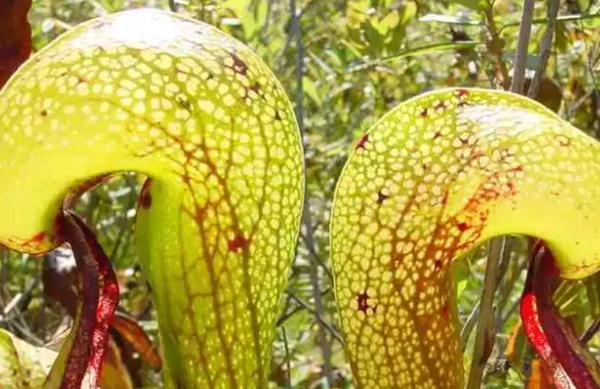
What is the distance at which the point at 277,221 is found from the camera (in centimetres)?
89

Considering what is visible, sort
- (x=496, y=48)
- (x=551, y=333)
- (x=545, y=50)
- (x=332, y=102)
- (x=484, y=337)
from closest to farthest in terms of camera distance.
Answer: (x=551, y=333)
(x=484, y=337)
(x=545, y=50)
(x=496, y=48)
(x=332, y=102)

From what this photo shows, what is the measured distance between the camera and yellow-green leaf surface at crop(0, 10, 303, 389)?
77 cm

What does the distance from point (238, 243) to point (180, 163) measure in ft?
0.32

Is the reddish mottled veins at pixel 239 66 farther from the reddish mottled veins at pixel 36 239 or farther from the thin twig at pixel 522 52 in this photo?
the thin twig at pixel 522 52

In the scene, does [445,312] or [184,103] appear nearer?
[184,103]

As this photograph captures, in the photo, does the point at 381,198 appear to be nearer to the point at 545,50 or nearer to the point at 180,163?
the point at 180,163

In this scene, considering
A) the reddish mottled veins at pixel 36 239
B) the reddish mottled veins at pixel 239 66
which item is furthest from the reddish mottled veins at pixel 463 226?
the reddish mottled veins at pixel 36 239

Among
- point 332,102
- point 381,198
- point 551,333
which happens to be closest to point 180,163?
point 381,198

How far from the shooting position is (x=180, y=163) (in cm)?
81

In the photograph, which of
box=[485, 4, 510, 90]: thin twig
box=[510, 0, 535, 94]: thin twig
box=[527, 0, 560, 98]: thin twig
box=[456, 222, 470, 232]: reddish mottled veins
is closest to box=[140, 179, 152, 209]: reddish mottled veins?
box=[456, 222, 470, 232]: reddish mottled veins

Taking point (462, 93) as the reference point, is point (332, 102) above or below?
below

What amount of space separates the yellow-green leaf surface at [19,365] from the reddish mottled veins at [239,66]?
36 centimetres

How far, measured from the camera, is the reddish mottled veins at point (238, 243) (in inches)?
34.1

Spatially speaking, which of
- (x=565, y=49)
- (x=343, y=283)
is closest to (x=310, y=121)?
(x=565, y=49)
